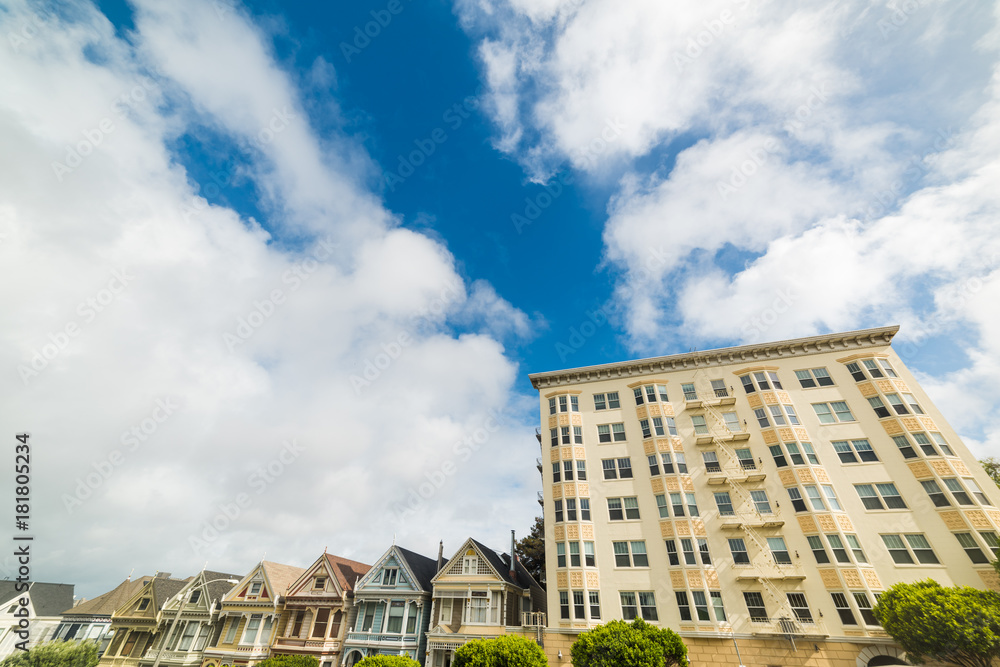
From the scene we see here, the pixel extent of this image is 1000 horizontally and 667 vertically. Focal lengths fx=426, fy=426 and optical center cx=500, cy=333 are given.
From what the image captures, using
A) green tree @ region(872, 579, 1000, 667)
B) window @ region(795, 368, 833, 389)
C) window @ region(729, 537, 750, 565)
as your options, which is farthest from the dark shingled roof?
window @ region(795, 368, 833, 389)

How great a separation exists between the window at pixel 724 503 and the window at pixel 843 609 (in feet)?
23.1

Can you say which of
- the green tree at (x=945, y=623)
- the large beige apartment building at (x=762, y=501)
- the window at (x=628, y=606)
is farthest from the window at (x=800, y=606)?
the window at (x=628, y=606)

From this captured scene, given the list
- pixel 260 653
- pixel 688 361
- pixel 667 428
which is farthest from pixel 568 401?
pixel 260 653

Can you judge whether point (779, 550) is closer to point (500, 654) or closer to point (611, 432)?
point (611, 432)

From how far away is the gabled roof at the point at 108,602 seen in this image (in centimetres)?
5406

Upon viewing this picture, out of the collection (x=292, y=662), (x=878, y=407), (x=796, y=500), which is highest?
(x=878, y=407)

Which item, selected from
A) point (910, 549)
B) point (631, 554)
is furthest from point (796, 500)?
point (631, 554)

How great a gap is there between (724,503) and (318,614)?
36.5 m

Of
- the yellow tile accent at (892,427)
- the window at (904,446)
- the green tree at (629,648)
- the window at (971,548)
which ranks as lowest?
the green tree at (629,648)

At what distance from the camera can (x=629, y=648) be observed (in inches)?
936

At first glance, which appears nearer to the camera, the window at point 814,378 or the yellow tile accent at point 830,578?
the yellow tile accent at point 830,578

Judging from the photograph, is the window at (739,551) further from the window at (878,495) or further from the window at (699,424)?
the window at (878,495)

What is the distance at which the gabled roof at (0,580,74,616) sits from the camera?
5319cm

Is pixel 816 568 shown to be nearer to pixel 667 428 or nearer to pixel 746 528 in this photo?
pixel 746 528
